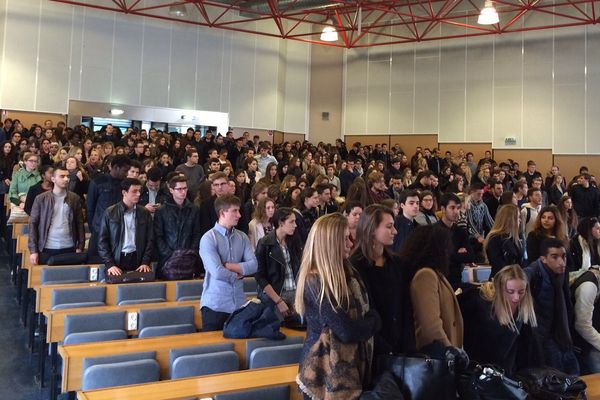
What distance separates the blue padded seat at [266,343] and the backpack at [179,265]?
1731 millimetres

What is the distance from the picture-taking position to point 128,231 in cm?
524

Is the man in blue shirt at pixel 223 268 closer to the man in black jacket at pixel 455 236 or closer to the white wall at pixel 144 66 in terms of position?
the man in black jacket at pixel 455 236

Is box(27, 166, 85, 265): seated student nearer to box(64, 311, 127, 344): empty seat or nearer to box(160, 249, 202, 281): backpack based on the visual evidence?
box(160, 249, 202, 281): backpack

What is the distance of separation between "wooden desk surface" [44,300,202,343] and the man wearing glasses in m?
3.47

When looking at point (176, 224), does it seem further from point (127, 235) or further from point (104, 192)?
point (104, 192)

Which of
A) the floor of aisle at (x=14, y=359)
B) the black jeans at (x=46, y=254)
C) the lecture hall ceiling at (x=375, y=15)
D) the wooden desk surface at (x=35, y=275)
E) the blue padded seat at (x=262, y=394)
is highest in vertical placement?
the lecture hall ceiling at (x=375, y=15)

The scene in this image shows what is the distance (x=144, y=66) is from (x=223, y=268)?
13.8m

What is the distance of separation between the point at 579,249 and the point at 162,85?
14.0 meters

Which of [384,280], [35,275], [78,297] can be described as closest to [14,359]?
[35,275]

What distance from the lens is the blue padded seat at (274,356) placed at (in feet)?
12.5

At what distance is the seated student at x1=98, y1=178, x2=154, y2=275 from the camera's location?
16.9ft

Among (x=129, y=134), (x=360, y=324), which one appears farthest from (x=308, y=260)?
(x=129, y=134)

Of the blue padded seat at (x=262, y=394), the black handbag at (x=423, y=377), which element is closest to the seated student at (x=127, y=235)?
the blue padded seat at (x=262, y=394)

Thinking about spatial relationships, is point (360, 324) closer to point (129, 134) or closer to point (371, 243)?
point (371, 243)
